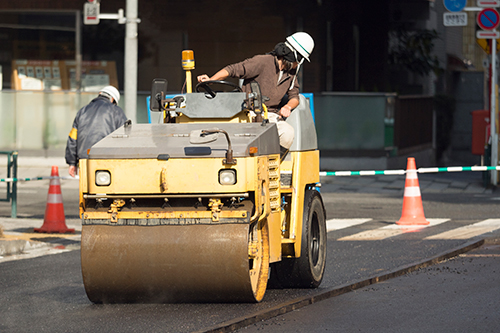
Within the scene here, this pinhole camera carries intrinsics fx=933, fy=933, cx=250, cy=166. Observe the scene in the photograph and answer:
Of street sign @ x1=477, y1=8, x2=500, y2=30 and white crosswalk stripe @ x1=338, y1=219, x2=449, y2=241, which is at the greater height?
street sign @ x1=477, y1=8, x2=500, y2=30

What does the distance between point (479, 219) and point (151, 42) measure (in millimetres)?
11506

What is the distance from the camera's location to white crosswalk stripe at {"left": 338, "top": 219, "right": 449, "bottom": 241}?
11.7 m

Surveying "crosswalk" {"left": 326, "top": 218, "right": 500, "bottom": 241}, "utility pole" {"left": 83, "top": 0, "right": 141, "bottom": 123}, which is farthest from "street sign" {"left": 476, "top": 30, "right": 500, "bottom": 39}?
"utility pole" {"left": 83, "top": 0, "right": 141, "bottom": 123}

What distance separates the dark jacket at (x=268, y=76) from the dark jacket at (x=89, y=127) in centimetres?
347

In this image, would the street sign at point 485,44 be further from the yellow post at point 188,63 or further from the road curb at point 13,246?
the yellow post at point 188,63

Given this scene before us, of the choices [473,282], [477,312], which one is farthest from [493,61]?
[477,312]

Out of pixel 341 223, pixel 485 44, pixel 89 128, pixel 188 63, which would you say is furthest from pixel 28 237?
pixel 485 44

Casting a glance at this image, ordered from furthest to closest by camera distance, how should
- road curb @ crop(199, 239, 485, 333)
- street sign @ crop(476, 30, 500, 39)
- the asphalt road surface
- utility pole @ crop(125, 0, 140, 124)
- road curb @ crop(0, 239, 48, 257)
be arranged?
street sign @ crop(476, 30, 500, 39) → utility pole @ crop(125, 0, 140, 124) → road curb @ crop(0, 239, 48, 257) → the asphalt road surface → road curb @ crop(199, 239, 485, 333)

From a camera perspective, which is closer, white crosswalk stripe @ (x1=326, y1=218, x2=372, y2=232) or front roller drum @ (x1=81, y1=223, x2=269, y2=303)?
front roller drum @ (x1=81, y1=223, x2=269, y2=303)

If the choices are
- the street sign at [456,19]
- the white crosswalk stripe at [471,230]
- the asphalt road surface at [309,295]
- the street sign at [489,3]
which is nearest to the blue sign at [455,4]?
the street sign at [456,19]

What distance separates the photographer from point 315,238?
823 centimetres

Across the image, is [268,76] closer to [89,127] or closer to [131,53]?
[89,127]

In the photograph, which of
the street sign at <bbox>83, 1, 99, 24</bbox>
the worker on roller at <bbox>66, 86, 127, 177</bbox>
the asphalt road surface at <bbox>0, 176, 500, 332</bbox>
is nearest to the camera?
the asphalt road surface at <bbox>0, 176, 500, 332</bbox>

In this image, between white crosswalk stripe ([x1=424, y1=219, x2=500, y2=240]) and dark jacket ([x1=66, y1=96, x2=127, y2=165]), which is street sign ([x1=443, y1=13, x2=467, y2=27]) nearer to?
white crosswalk stripe ([x1=424, y1=219, x2=500, y2=240])
